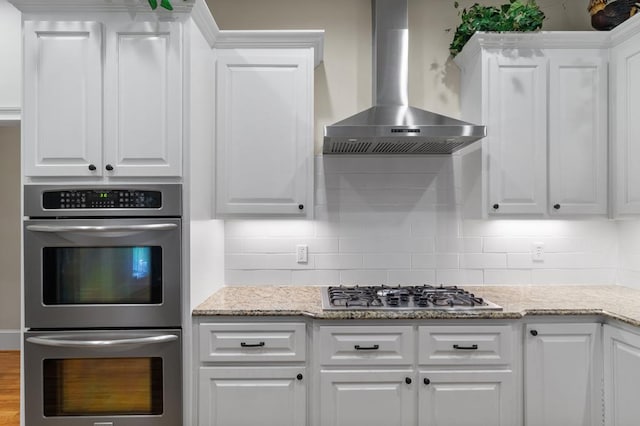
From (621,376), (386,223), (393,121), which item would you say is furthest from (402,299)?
(621,376)

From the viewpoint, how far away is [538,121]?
240 cm

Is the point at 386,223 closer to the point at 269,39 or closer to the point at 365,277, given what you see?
the point at 365,277

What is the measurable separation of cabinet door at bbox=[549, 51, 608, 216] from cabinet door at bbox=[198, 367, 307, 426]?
6.13ft

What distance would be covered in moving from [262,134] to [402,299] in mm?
1237

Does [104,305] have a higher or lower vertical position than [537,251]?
lower

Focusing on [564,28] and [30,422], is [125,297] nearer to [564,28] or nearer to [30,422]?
[30,422]

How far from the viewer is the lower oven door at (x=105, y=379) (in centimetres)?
194

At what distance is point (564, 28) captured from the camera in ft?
9.13

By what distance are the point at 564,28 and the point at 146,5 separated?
2.67 m

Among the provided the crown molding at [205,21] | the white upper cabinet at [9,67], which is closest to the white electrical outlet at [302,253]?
the crown molding at [205,21]

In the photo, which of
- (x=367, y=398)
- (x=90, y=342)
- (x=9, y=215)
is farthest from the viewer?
(x=9, y=215)

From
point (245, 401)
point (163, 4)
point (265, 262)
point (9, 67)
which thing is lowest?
point (245, 401)

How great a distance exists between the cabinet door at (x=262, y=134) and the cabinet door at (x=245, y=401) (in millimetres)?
893

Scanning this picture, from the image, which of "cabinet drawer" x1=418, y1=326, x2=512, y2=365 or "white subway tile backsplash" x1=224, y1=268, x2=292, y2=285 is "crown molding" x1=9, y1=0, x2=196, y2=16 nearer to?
"white subway tile backsplash" x1=224, y1=268, x2=292, y2=285
